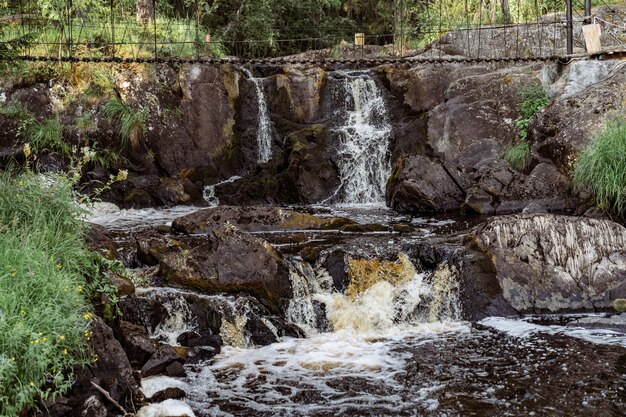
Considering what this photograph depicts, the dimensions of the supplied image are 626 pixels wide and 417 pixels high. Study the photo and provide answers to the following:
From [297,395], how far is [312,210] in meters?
7.19

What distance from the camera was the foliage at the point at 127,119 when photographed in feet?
44.1

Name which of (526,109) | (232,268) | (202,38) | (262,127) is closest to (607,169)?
(526,109)

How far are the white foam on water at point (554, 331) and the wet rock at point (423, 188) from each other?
15.4 ft

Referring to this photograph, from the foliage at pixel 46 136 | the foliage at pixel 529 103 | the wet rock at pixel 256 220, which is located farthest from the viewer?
the foliage at pixel 529 103

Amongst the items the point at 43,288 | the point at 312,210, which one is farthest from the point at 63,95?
the point at 43,288

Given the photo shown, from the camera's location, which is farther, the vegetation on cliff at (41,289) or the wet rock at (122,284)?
the wet rock at (122,284)

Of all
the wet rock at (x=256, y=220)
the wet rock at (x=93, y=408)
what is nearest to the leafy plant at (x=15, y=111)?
the wet rock at (x=256, y=220)

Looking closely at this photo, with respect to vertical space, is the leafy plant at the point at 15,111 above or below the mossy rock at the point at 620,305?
above

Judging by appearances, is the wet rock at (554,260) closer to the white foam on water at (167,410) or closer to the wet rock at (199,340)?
the wet rock at (199,340)

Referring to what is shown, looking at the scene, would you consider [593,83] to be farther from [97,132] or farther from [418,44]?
[97,132]

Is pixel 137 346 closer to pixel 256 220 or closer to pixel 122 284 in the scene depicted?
pixel 122 284

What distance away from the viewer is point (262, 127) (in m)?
15.1

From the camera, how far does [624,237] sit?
786cm

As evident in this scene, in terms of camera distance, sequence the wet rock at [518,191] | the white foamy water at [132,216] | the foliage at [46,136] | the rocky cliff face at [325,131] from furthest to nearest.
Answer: the foliage at [46,136]
the rocky cliff face at [325,131]
the wet rock at [518,191]
the white foamy water at [132,216]
